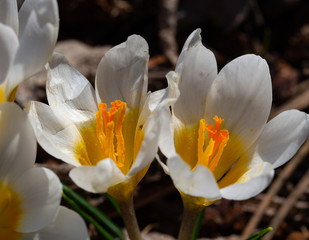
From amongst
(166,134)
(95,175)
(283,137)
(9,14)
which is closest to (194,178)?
(166,134)

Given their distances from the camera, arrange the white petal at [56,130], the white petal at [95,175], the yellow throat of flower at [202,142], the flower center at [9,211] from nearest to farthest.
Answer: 1. the white petal at [95,175]
2. the flower center at [9,211]
3. the white petal at [56,130]
4. the yellow throat of flower at [202,142]

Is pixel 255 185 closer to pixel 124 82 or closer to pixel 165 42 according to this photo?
pixel 124 82

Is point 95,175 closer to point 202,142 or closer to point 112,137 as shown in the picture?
point 112,137

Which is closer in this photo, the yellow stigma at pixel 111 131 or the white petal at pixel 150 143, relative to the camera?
the white petal at pixel 150 143

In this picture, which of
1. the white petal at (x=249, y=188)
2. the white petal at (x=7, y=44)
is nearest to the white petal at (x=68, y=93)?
the white petal at (x=7, y=44)

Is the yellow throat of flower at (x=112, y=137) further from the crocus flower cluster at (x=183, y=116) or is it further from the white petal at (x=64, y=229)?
the white petal at (x=64, y=229)

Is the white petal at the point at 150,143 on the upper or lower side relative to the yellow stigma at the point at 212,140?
upper

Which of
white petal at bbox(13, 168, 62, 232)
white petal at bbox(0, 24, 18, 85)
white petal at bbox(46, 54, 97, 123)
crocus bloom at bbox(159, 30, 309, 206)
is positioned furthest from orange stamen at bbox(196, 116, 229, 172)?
white petal at bbox(0, 24, 18, 85)
